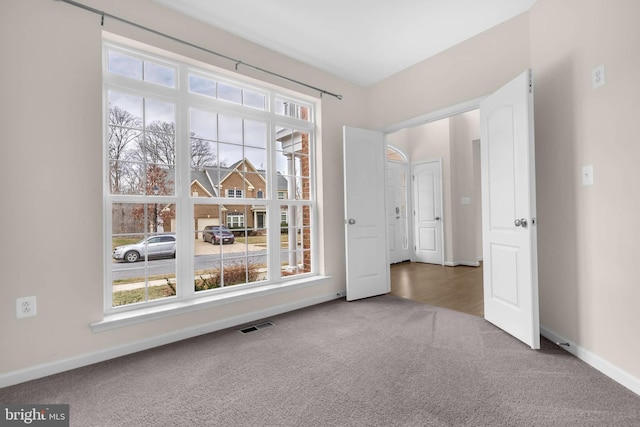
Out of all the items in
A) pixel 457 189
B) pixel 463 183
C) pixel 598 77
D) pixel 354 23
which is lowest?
pixel 457 189

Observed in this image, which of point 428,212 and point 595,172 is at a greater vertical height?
point 595,172

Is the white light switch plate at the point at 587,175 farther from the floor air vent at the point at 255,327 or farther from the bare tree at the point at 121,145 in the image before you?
the bare tree at the point at 121,145

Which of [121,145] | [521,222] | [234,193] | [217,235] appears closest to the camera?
[521,222]

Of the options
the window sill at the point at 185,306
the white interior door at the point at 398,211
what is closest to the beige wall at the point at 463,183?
the white interior door at the point at 398,211

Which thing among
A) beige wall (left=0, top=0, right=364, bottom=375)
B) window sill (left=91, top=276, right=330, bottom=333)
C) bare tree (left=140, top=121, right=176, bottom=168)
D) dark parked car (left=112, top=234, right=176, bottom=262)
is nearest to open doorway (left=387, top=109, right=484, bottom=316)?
window sill (left=91, top=276, right=330, bottom=333)

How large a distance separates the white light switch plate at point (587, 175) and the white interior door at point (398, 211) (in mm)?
4162

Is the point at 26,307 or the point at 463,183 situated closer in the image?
the point at 26,307

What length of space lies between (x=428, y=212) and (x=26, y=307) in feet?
20.3

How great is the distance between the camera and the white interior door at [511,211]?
2320 millimetres

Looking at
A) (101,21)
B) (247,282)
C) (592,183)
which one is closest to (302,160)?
(247,282)

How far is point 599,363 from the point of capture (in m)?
1.99

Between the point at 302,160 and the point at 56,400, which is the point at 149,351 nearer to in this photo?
the point at 56,400

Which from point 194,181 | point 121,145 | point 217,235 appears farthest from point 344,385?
point 121,145

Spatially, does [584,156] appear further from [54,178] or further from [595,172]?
[54,178]
